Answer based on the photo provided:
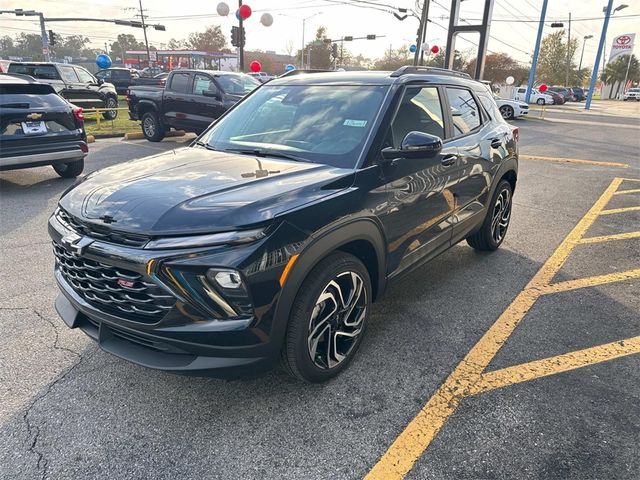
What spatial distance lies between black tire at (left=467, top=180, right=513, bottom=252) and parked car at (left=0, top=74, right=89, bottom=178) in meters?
6.23

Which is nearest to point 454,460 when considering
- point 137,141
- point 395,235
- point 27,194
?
point 395,235

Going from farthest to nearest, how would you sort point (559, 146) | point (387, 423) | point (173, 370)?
1. point (559, 146)
2. point (387, 423)
3. point (173, 370)

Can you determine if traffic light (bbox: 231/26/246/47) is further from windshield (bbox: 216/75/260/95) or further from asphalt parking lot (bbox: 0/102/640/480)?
asphalt parking lot (bbox: 0/102/640/480)

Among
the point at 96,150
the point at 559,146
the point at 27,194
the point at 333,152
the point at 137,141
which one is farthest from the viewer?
the point at 559,146

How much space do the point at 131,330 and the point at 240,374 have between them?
578 mm

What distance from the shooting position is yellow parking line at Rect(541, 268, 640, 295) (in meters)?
4.24

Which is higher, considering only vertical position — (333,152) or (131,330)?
(333,152)

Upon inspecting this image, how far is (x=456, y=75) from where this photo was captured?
4309mm

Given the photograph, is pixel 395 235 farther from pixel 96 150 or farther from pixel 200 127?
pixel 96 150

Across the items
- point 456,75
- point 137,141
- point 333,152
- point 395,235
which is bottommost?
point 137,141

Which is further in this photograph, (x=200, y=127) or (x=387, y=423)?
(x=200, y=127)

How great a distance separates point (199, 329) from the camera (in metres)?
2.16

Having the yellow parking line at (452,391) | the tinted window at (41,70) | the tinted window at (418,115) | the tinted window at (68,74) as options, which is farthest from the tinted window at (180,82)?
the yellow parking line at (452,391)

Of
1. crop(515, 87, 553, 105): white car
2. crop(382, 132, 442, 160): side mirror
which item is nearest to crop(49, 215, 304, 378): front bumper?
crop(382, 132, 442, 160): side mirror
